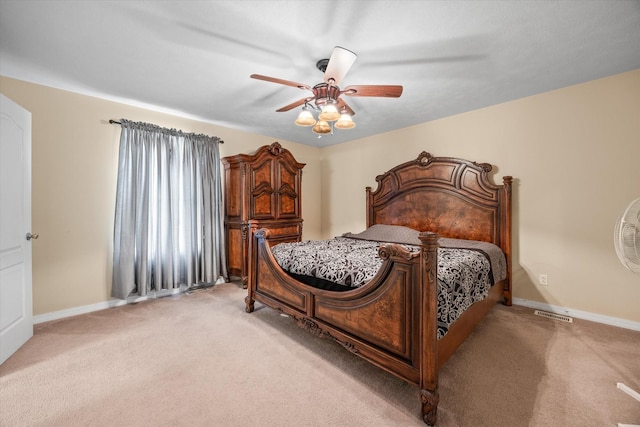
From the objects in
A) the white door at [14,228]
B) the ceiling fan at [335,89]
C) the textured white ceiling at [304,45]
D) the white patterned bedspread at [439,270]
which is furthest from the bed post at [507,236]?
the white door at [14,228]

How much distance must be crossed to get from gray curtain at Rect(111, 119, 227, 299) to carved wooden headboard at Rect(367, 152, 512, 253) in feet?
8.54

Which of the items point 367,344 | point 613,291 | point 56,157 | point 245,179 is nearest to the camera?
point 367,344

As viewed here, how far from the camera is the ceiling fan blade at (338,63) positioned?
175 centimetres

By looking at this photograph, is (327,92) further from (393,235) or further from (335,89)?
(393,235)

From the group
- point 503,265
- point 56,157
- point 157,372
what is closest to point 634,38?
point 503,265

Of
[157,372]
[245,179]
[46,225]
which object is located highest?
[245,179]

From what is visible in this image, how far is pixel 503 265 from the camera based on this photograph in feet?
9.70

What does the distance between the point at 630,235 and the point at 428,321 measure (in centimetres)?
120

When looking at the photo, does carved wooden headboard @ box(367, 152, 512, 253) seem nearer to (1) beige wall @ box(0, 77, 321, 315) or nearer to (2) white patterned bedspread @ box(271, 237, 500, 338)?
(2) white patterned bedspread @ box(271, 237, 500, 338)

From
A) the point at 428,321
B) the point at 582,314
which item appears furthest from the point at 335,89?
the point at 582,314

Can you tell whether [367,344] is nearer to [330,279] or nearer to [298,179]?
[330,279]

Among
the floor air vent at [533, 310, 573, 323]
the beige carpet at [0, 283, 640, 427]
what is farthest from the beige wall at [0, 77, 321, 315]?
the floor air vent at [533, 310, 573, 323]

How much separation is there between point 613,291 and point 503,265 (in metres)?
0.92

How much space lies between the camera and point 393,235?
357 cm
